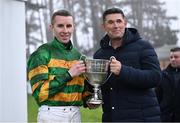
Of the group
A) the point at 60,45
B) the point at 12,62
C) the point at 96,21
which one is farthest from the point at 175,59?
the point at 96,21

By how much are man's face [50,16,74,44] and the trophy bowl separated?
0.84ft

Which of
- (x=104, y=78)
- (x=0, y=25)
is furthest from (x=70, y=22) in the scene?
(x=0, y=25)

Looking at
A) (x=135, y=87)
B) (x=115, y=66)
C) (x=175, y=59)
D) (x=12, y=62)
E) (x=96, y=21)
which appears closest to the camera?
(x=115, y=66)

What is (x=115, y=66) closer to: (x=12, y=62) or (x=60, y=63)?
(x=60, y=63)

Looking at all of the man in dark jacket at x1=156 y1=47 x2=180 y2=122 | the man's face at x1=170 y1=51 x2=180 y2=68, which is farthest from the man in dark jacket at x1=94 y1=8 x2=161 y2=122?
the man's face at x1=170 y1=51 x2=180 y2=68

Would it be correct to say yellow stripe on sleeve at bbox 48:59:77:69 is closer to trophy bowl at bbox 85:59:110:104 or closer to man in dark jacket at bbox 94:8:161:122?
trophy bowl at bbox 85:59:110:104

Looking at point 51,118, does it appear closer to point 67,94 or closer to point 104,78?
point 67,94

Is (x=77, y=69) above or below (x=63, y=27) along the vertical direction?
below

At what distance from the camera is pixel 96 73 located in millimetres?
2984

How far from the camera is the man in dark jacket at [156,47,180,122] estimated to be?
4.62m

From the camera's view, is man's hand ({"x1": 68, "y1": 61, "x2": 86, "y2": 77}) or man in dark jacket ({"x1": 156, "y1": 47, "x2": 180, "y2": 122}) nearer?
man's hand ({"x1": 68, "y1": 61, "x2": 86, "y2": 77})

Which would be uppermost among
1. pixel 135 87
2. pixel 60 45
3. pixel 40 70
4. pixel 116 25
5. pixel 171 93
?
pixel 116 25

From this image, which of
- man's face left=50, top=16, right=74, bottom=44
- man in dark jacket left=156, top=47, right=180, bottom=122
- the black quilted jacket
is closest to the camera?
the black quilted jacket

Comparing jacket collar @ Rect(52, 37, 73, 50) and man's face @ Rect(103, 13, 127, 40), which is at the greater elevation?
man's face @ Rect(103, 13, 127, 40)
